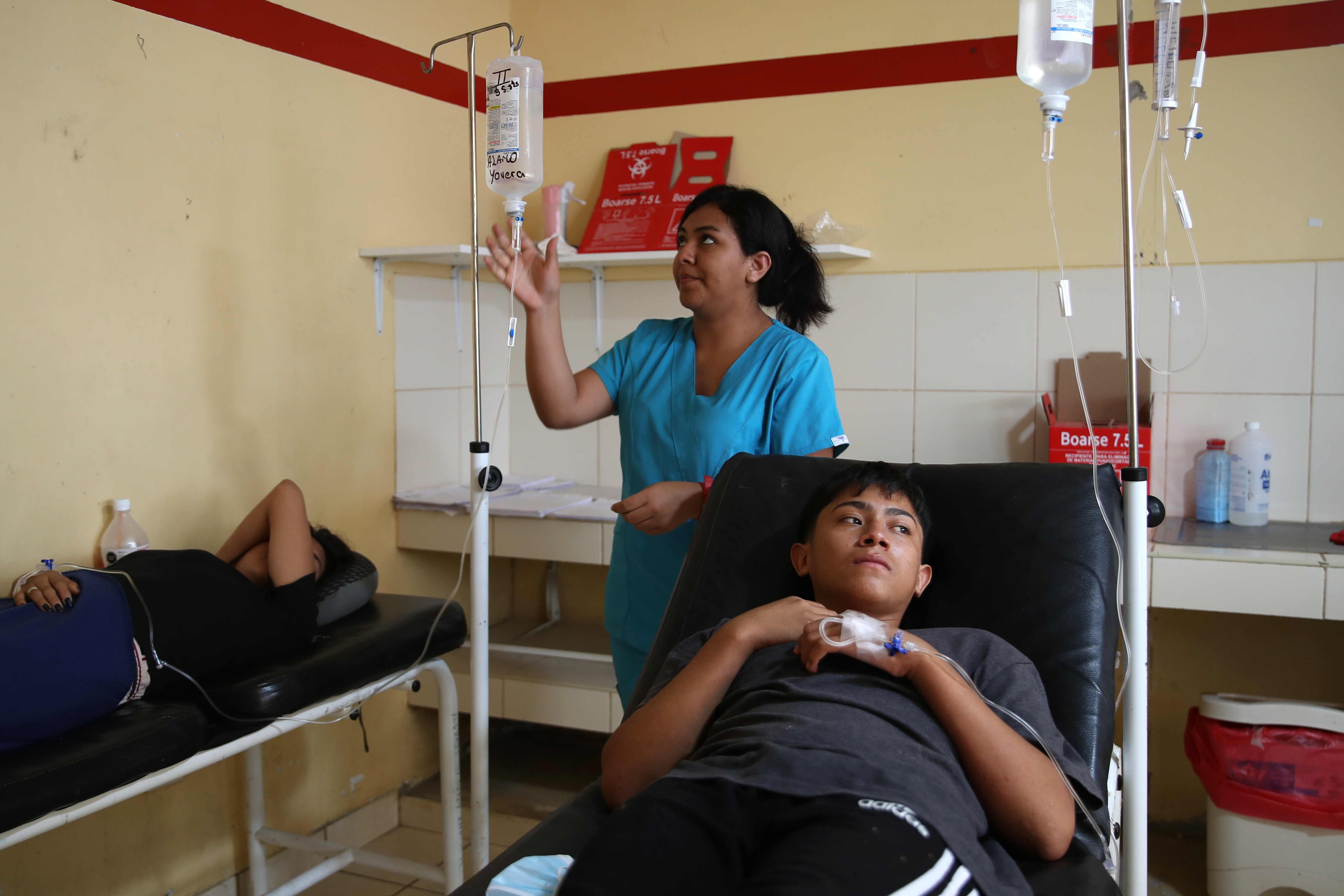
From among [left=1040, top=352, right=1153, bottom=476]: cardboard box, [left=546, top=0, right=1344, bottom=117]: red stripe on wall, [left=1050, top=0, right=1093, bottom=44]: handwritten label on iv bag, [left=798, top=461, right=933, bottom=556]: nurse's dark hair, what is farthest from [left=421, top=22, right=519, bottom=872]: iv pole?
[left=1040, top=352, right=1153, bottom=476]: cardboard box

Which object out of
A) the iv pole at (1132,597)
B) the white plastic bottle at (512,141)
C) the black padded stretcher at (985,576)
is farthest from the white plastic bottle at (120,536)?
the iv pole at (1132,597)

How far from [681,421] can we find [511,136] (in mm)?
567

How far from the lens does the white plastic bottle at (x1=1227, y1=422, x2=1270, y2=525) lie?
7.79ft

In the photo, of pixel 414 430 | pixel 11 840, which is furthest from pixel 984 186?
pixel 11 840

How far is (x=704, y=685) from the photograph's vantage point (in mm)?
1232

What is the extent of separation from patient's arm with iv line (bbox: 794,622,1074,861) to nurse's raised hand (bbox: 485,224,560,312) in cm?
90

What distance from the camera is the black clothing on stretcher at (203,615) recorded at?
5.43 ft

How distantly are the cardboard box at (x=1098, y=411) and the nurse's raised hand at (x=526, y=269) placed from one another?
1294mm

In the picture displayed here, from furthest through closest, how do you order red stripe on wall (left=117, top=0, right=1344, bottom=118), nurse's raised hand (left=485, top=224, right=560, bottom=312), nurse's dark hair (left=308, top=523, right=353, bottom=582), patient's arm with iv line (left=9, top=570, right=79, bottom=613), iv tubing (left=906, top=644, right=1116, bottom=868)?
red stripe on wall (left=117, top=0, right=1344, bottom=118) < nurse's dark hair (left=308, top=523, right=353, bottom=582) < nurse's raised hand (left=485, top=224, right=560, bottom=312) < patient's arm with iv line (left=9, top=570, right=79, bottom=613) < iv tubing (left=906, top=644, right=1116, bottom=868)

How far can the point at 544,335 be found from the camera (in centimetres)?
175

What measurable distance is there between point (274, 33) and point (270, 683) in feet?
5.05

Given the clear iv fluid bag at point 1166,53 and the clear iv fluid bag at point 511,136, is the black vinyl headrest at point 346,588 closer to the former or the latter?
the clear iv fluid bag at point 511,136

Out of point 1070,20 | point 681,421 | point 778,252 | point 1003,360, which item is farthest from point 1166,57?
point 1003,360

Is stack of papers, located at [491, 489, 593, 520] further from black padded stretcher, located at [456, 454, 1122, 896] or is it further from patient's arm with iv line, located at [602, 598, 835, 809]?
patient's arm with iv line, located at [602, 598, 835, 809]
